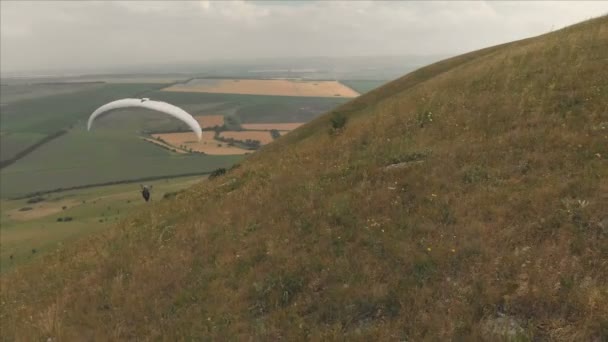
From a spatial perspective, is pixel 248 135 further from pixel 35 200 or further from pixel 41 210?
pixel 41 210

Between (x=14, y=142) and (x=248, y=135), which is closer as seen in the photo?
(x=248, y=135)

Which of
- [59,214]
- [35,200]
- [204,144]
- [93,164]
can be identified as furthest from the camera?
[204,144]

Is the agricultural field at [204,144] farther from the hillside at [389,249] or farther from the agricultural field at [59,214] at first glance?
Answer: the hillside at [389,249]

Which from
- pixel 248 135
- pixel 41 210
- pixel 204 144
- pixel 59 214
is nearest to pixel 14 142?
pixel 204 144

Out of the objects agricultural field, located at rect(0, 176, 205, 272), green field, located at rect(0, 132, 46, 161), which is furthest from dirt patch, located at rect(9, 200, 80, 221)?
green field, located at rect(0, 132, 46, 161)

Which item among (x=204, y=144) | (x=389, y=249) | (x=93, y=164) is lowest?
(x=93, y=164)

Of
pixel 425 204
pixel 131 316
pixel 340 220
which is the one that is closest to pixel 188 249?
pixel 131 316
